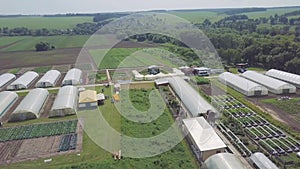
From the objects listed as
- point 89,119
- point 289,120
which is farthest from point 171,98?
point 289,120

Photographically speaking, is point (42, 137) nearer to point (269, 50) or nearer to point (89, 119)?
point (89, 119)

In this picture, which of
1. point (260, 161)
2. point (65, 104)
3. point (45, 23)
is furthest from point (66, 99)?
point (45, 23)

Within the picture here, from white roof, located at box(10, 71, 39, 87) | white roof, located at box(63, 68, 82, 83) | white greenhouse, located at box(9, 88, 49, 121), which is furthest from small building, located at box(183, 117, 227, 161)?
white roof, located at box(10, 71, 39, 87)

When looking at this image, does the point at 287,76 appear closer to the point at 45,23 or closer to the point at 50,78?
the point at 50,78

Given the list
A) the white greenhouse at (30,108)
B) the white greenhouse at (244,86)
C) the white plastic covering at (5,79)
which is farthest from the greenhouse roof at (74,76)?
the white greenhouse at (244,86)

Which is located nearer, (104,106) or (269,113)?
(269,113)

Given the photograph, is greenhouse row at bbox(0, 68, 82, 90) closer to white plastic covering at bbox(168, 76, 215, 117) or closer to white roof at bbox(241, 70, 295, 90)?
white plastic covering at bbox(168, 76, 215, 117)
